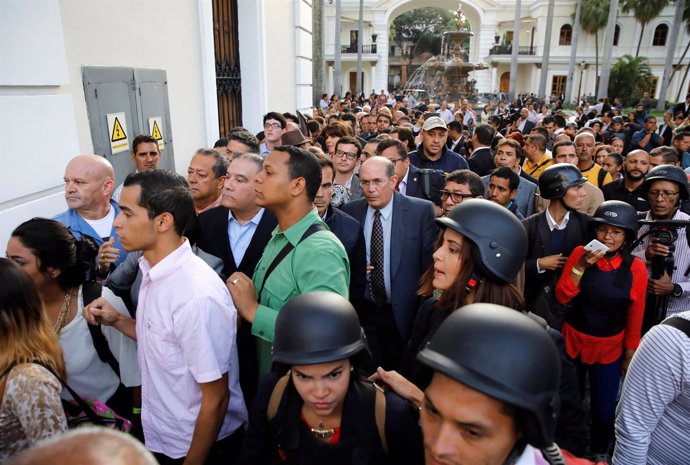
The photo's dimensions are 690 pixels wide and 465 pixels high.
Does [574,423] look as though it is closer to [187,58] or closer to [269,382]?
[269,382]

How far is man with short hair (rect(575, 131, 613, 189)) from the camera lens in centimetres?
614

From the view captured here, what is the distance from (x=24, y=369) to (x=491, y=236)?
6.72ft

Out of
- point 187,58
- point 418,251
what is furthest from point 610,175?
point 187,58

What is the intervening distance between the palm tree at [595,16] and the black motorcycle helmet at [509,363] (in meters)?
47.6

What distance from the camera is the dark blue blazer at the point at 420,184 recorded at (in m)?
5.32

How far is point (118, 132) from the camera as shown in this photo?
4.70m

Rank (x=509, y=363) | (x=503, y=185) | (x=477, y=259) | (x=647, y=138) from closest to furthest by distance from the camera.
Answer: (x=509, y=363)
(x=477, y=259)
(x=503, y=185)
(x=647, y=138)

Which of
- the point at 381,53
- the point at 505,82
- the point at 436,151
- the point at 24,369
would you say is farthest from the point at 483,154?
the point at 505,82

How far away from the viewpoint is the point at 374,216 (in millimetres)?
3961

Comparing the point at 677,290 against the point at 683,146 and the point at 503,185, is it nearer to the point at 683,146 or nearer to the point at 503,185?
the point at 503,185

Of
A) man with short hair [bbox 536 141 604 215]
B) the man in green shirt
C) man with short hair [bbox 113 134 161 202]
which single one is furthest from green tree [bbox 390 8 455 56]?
the man in green shirt

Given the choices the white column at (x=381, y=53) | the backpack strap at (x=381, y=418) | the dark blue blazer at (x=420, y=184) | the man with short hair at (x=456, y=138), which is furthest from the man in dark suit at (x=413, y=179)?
the white column at (x=381, y=53)

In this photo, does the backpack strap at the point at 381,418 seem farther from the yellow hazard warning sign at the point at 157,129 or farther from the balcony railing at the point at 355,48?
the balcony railing at the point at 355,48

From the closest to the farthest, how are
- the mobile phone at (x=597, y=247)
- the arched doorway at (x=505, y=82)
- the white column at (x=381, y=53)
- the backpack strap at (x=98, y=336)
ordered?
1. the backpack strap at (x=98, y=336)
2. the mobile phone at (x=597, y=247)
3. the white column at (x=381, y=53)
4. the arched doorway at (x=505, y=82)
